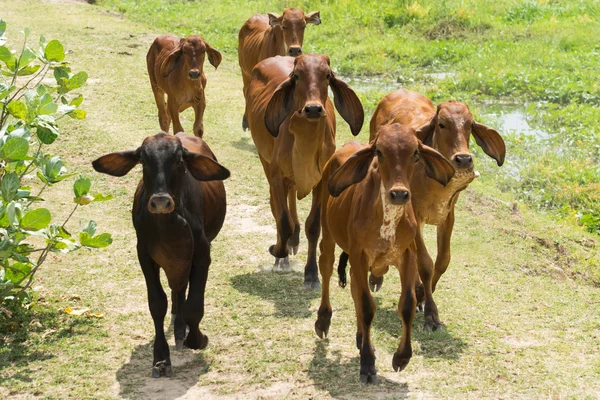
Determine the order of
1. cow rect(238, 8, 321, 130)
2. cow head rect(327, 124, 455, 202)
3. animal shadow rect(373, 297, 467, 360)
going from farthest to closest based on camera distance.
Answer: cow rect(238, 8, 321, 130)
animal shadow rect(373, 297, 467, 360)
cow head rect(327, 124, 455, 202)

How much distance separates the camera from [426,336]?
7.45 m

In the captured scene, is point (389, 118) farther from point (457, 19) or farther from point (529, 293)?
point (457, 19)

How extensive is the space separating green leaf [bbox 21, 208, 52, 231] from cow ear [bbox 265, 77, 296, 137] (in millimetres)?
2217

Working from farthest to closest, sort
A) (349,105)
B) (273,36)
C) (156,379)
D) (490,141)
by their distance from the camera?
1. (273,36)
2. (349,105)
3. (490,141)
4. (156,379)

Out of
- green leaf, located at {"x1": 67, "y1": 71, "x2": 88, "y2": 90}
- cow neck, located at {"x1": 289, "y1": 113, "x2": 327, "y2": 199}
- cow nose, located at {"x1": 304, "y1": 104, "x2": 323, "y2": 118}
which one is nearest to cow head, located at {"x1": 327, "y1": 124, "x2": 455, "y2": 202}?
cow nose, located at {"x1": 304, "y1": 104, "x2": 323, "y2": 118}

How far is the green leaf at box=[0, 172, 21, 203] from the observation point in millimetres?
6779

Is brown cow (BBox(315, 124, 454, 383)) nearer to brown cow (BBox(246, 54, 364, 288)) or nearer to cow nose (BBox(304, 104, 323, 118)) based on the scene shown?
cow nose (BBox(304, 104, 323, 118))

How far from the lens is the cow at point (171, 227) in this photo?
21.0 ft

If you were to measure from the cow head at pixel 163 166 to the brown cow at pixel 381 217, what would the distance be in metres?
0.90

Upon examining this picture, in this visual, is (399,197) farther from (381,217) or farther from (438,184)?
(438,184)

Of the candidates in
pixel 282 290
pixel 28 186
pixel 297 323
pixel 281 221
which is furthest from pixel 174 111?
pixel 297 323

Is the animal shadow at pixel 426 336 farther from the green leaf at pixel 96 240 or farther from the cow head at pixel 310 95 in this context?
the green leaf at pixel 96 240

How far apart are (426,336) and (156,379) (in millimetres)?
2077

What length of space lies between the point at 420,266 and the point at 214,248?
2.47 meters
